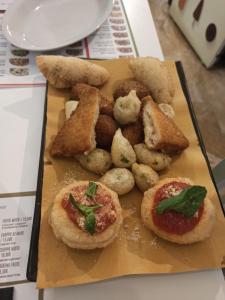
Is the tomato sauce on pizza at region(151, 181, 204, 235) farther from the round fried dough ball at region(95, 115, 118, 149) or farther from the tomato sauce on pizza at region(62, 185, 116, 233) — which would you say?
the round fried dough ball at region(95, 115, 118, 149)

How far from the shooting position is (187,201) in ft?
2.59

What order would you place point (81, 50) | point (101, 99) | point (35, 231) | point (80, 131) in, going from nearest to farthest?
point (35, 231) < point (80, 131) < point (101, 99) < point (81, 50)

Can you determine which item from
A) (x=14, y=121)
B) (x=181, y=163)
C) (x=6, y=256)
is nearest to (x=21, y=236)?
(x=6, y=256)

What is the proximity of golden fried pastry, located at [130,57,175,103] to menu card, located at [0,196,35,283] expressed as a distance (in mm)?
538

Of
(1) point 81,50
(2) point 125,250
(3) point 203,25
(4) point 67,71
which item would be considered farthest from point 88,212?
(3) point 203,25

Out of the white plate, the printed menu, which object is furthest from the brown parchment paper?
the white plate

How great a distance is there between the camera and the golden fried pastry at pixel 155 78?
1129 millimetres

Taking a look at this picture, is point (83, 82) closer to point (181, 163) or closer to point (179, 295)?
point (181, 163)

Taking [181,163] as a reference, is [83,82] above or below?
above

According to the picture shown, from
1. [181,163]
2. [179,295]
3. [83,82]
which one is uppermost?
[83,82]

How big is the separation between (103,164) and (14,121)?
0.37m

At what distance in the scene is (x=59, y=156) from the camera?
986mm

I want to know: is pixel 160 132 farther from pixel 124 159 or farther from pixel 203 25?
pixel 203 25

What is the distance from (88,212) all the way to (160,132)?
0.34 m
